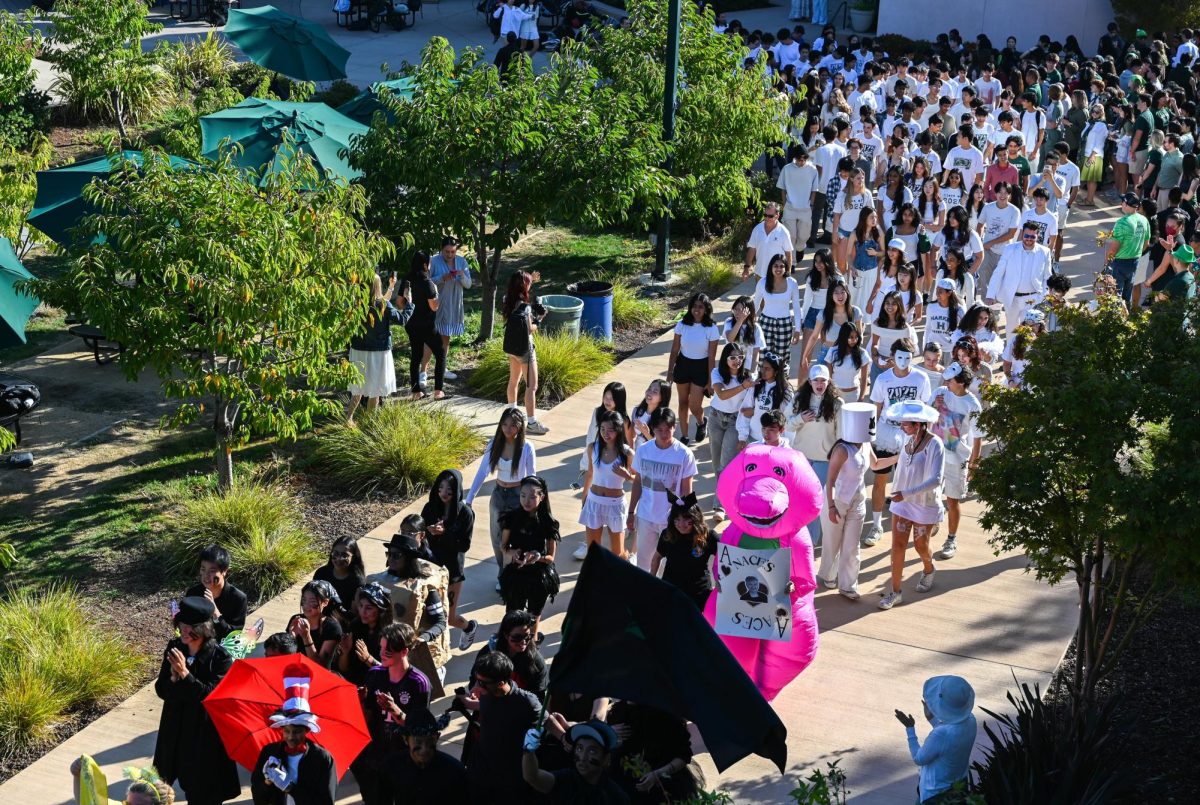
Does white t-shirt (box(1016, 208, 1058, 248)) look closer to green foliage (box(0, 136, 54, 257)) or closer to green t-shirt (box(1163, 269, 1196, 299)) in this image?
green t-shirt (box(1163, 269, 1196, 299))

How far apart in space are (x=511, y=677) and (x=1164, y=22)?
27.4m

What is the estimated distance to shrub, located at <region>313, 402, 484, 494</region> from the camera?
12672 mm

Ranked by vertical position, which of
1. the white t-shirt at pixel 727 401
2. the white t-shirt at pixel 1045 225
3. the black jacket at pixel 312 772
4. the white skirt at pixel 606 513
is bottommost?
the black jacket at pixel 312 772

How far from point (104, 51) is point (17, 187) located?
972 cm

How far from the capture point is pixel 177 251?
34.8 feet

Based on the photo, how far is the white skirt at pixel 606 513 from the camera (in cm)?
1046

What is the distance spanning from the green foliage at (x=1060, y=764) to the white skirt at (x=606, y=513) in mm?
3217

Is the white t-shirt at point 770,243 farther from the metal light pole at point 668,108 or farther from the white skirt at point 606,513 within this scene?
the white skirt at point 606,513

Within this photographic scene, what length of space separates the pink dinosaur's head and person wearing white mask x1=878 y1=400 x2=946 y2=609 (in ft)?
4.85

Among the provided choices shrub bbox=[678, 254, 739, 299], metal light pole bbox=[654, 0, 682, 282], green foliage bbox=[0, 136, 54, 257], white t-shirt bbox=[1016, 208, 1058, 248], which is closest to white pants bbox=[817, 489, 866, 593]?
white t-shirt bbox=[1016, 208, 1058, 248]

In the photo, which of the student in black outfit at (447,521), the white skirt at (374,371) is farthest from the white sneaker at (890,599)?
the white skirt at (374,371)


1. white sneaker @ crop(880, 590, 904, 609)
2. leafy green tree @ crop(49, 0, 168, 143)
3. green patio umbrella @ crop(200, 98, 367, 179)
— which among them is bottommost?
white sneaker @ crop(880, 590, 904, 609)

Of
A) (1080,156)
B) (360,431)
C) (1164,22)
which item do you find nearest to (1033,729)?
(360,431)

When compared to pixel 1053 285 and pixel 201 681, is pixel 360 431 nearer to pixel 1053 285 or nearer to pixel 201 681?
pixel 201 681
